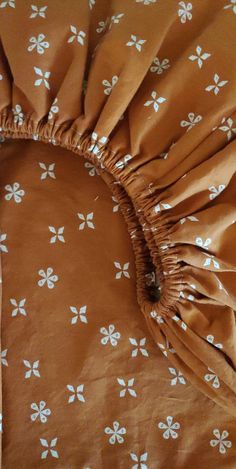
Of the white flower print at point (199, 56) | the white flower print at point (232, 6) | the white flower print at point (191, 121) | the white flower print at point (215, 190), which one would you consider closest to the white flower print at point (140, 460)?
the white flower print at point (215, 190)

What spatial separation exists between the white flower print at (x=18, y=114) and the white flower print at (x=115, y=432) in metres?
0.54

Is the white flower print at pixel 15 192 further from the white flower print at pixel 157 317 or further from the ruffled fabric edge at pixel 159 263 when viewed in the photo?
the white flower print at pixel 157 317

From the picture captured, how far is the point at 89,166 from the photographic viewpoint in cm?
103

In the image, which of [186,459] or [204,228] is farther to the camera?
[186,459]

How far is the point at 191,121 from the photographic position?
92 cm

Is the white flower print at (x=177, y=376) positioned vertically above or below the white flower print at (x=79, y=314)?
below

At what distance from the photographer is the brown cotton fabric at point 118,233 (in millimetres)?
902

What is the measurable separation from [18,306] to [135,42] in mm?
485

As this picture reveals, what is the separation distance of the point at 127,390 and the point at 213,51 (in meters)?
0.59

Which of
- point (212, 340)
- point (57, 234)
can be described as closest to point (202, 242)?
point (212, 340)

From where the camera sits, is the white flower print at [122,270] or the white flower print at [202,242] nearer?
the white flower print at [202,242]

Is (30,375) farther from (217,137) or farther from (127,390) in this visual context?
(217,137)

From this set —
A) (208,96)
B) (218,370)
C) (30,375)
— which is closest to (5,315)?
(30,375)

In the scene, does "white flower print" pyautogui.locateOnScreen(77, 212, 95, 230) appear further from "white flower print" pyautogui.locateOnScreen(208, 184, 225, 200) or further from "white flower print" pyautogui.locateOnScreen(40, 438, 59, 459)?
"white flower print" pyautogui.locateOnScreen(40, 438, 59, 459)
